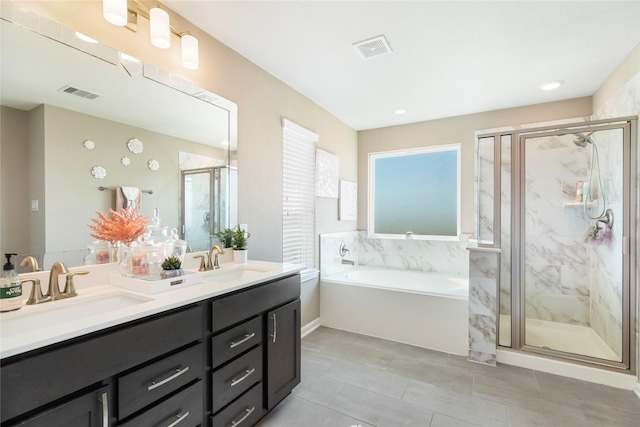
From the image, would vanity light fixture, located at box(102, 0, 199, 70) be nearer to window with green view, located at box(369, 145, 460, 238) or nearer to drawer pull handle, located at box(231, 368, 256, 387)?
drawer pull handle, located at box(231, 368, 256, 387)

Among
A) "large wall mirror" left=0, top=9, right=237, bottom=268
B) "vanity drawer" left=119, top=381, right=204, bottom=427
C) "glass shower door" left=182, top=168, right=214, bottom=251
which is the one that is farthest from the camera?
"glass shower door" left=182, top=168, right=214, bottom=251

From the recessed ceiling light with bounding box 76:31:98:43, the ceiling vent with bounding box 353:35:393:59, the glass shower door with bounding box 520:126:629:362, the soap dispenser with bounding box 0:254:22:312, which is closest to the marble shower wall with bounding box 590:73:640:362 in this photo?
the glass shower door with bounding box 520:126:629:362

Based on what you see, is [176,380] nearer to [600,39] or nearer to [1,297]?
[1,297]

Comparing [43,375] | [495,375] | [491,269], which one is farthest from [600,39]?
[43,375]

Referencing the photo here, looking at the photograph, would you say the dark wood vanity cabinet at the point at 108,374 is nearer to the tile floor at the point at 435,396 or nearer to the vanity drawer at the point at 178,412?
the vanity drawer at the point at 178,412

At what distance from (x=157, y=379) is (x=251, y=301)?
574mm

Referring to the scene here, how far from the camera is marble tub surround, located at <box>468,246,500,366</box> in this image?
102 inches

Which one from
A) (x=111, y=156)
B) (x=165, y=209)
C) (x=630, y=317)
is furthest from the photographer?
(x=630, y=317)

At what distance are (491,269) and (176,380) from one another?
259 centimetres

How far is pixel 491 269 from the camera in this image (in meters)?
2.61

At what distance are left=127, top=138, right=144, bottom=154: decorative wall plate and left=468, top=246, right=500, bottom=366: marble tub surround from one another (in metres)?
2.73

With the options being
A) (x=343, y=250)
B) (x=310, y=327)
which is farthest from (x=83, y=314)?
(x=343, y=250)

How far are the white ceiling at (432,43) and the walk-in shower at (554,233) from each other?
592 millimetres

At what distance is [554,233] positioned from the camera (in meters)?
2.73
